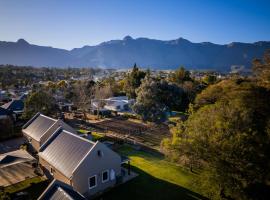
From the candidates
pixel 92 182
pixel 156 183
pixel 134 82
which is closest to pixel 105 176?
pixel 92 182

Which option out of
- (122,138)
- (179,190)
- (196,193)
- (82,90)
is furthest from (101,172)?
(82,90)

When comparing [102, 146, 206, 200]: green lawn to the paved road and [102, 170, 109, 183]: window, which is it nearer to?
[102, 170, 109, 183]: window

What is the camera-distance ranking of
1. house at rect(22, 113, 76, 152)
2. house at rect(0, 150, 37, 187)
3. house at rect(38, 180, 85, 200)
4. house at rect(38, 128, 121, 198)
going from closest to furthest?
1. house at rect(38, 180, 85, 200)
2. house at rect(38, 128, 121, 198)
3. house at rect(0, 150, 37, 187)
4. house at rect(22, 113, 76, 152)

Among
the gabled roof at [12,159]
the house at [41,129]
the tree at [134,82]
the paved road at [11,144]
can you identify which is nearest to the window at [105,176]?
the gabled roof at [12,159]

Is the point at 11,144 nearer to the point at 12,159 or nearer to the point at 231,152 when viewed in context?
the point at 12,159

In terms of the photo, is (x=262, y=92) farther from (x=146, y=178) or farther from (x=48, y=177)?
(x=48, y=177)

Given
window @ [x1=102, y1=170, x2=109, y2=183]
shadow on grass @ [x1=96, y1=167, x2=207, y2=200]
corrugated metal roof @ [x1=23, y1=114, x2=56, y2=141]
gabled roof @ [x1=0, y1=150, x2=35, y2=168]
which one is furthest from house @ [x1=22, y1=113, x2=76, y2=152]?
shadow on grass @ [x1=96, y1=167, x2=207, y2=200]

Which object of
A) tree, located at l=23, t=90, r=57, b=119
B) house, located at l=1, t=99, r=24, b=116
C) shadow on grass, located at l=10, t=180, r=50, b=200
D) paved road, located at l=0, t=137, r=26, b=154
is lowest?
paved road, located at l=0, t=137, r=26, b=154
